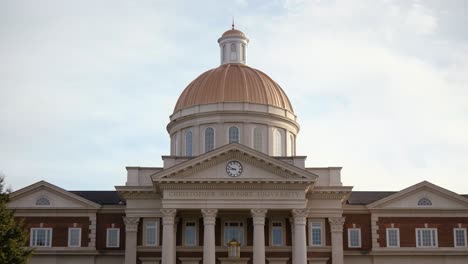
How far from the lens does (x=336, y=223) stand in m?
61.8

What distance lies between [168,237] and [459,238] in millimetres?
23354

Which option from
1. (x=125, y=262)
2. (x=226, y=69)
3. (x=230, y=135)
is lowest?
(x=125, y=262)

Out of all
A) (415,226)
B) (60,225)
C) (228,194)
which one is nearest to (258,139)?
(228,194)

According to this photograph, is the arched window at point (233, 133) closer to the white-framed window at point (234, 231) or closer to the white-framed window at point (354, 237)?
the white-framed window at point (234, 231)

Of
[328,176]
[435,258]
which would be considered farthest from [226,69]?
[435,258]

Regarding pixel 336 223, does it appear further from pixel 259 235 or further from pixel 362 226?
pixel 259 235

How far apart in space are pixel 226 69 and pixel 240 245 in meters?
16.6

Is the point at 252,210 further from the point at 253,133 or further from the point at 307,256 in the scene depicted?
the point at 253,133

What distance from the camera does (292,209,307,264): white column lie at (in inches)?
2238

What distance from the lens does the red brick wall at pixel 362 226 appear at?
6378 centimetres

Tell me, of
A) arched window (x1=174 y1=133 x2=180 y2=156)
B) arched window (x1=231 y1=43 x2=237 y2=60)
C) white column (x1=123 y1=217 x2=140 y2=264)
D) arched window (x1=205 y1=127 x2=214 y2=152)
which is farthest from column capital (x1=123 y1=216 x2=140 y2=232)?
arched window (x1=231 y1=43 x2=237 y2=60)

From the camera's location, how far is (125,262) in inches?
2393

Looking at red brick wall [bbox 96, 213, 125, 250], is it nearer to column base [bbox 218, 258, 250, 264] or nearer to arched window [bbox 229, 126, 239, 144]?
column base [bbox 218, 258, 250, 264]

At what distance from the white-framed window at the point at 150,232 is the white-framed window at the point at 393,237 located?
1803cm
